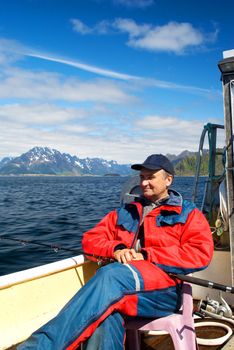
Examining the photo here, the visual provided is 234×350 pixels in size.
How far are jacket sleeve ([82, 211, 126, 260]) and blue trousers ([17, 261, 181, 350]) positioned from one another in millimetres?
476

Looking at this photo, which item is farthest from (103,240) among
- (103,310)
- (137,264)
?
(103,310)

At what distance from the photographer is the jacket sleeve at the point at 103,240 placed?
3.80 meters

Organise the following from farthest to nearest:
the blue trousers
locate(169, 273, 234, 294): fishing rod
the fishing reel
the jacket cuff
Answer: the fishing reel < the jacket cuff < locate(169, 273, 234, 294): fishing rod < the blue trousers

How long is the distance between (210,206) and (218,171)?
65 cm

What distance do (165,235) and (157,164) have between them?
77 cm

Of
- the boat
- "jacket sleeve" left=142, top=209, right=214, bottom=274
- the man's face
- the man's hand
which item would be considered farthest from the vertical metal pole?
the man's hand

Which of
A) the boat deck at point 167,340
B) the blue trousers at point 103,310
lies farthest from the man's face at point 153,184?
the boat deck at point 167,340

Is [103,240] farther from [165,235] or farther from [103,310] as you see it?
[103,310]

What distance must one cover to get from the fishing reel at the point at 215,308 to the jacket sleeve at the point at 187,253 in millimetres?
1781

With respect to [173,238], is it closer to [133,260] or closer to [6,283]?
[133,260]

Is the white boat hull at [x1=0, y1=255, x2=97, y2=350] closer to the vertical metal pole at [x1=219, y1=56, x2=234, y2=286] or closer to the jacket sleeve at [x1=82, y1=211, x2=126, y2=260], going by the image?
the jacket sleeve at [x1=82, y1=211, x2=126, y2=260]

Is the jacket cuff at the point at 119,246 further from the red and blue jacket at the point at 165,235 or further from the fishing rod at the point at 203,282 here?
the fishing rod at the point at 203,282

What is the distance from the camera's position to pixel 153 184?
399cm

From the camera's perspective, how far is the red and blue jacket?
3434mm
